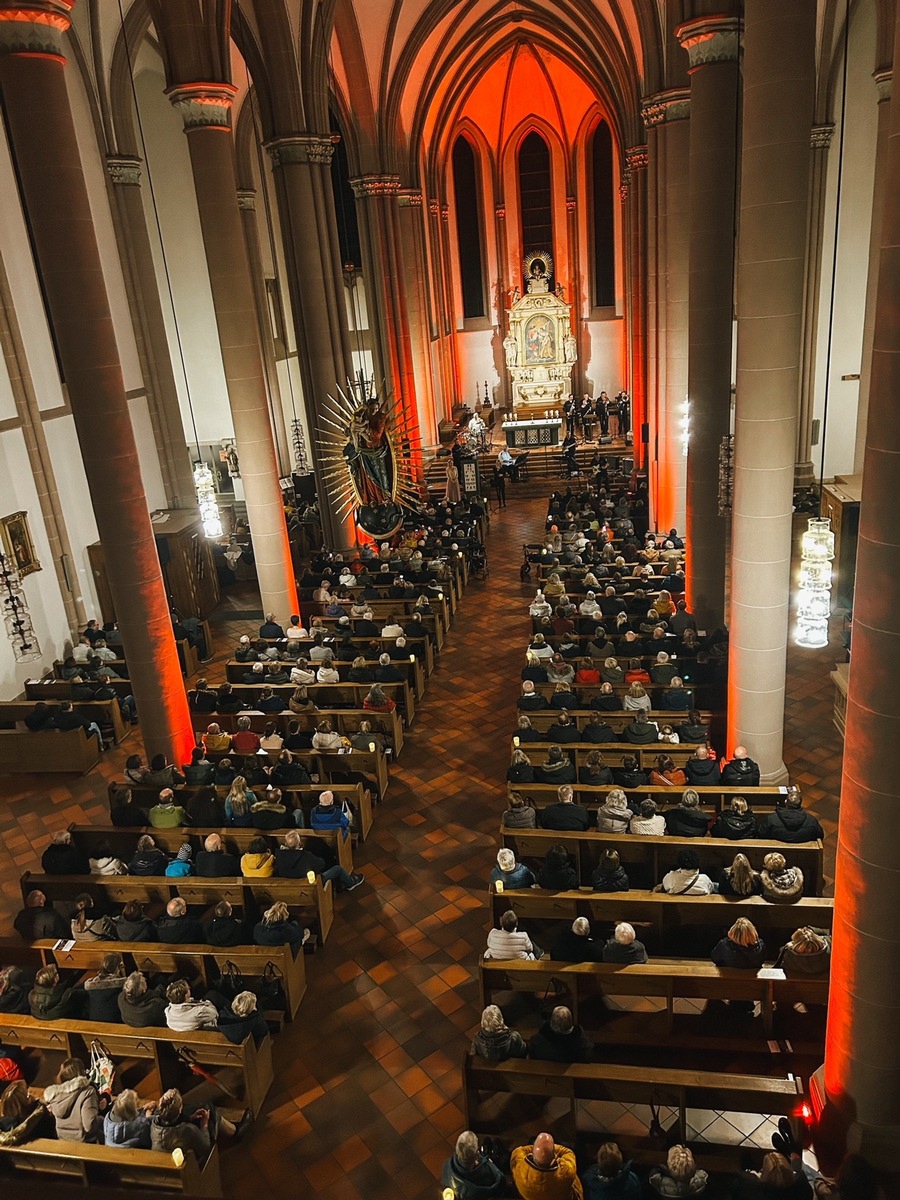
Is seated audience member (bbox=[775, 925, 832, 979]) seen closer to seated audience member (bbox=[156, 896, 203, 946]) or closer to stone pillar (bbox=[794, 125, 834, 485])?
seated audience member (bbox=[156, 896, 203, 946])

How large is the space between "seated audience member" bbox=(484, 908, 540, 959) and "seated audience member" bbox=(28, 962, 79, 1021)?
3354 mm

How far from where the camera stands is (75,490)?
680 inches

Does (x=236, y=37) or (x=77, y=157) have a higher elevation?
(x=236, y=37)

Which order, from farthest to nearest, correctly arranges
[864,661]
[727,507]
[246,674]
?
1. [246,674]
2. [727,507]
3. [864,661]

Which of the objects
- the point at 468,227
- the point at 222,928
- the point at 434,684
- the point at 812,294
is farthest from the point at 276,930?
the point at 468,227

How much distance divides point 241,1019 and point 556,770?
13.8 ft

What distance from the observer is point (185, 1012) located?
22.7ft

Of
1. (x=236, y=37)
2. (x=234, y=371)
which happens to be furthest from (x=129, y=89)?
(x=234, y=371)

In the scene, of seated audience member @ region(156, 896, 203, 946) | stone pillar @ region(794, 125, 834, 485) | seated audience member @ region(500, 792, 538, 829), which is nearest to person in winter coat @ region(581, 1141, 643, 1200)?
seated audience member @ region(500, 792, 538, 829)

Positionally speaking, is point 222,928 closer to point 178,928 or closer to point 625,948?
point 178,928

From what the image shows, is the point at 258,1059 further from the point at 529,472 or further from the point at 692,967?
the point at 529,472

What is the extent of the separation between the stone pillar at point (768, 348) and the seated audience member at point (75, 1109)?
287 inches

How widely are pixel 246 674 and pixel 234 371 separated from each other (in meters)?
4.99

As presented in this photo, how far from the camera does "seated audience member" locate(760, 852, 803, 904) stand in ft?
24.7
